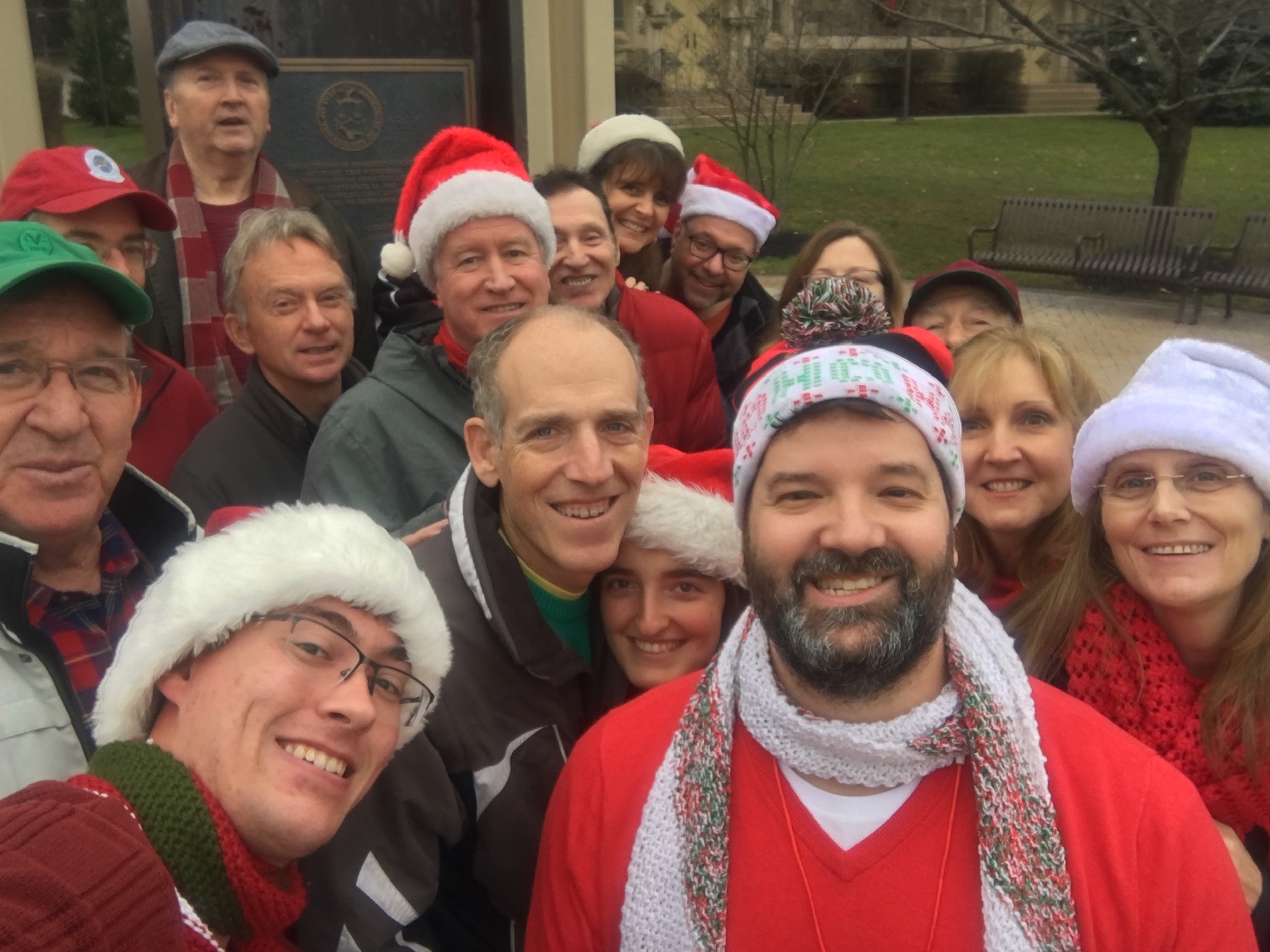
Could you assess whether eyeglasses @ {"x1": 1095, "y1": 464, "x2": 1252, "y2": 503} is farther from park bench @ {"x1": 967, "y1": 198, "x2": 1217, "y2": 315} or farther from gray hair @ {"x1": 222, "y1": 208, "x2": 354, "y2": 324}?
park bench @ {"x1": 967, "y1": 198, "x2": 1217, "y2": 315}

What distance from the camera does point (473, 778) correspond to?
2.27 metres

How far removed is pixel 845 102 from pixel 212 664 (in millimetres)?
28977

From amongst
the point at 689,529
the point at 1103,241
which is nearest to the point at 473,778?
the point at 689,529

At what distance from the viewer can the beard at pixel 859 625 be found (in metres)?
1.95

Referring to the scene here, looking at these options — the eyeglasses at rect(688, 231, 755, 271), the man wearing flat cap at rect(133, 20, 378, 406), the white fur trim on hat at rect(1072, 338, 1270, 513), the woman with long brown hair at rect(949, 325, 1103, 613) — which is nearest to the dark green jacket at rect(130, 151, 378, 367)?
the man wearing flat cap at rect(133, 20, 378, 406)

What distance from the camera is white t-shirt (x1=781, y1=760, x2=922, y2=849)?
194cm

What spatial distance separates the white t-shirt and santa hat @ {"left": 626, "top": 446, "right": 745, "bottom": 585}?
74 centimetres

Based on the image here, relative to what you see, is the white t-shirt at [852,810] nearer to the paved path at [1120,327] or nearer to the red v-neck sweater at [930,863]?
the red v-neck sweater at [930,863]

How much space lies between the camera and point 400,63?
5.67 meters

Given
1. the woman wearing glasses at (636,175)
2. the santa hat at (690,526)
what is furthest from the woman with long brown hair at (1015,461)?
the woman wearing glasses at (636,175)

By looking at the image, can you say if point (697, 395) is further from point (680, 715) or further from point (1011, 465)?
point (680, 715)

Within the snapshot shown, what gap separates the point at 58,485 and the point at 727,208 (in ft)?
11.0

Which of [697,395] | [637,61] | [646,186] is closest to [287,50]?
[646,186]

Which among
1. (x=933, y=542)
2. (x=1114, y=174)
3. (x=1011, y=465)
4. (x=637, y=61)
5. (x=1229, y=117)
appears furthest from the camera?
(x=1229, y=117)
